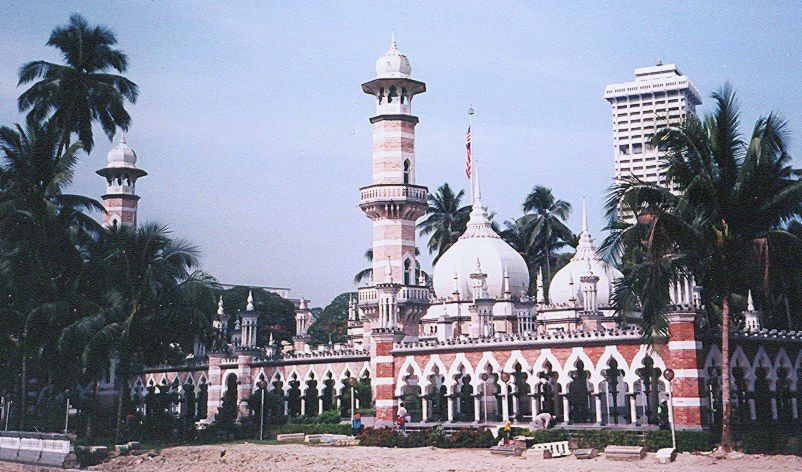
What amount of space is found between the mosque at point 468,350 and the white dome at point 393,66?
87 millimetres

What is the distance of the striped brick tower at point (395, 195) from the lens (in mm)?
55125

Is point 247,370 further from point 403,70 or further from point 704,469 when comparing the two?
point 704,469

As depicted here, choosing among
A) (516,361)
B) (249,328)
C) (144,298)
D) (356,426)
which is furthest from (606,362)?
(249,328)

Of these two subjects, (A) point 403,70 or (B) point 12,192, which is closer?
(B) point 12,192

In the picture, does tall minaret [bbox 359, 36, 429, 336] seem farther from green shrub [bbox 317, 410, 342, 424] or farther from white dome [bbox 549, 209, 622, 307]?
green shrub [bbox 317, 410, 342, 424]

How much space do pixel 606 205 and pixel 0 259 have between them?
2613cm

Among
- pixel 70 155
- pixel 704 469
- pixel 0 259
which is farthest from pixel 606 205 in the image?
pixel 0 259

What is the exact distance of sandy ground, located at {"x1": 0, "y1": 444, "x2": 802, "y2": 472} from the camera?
26812 mm

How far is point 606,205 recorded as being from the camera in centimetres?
3003

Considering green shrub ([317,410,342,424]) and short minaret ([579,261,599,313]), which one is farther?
short minaret ([579,261,599,313])

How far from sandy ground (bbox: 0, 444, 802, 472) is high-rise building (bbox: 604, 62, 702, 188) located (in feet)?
528

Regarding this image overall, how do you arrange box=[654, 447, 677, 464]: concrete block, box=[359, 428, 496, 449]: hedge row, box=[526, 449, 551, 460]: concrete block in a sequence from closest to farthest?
box=[654, 447, 677, 464]: concrete block, box=[526, 449, 551, 460]: concrete block, box=[359, 428, 496, 449]: hedge row

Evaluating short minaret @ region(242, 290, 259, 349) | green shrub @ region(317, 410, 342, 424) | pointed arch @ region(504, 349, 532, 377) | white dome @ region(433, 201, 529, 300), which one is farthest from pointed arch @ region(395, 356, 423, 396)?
white dome @ region(433, 201, 529, 300)

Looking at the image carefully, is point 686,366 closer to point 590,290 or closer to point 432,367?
point 432,367
